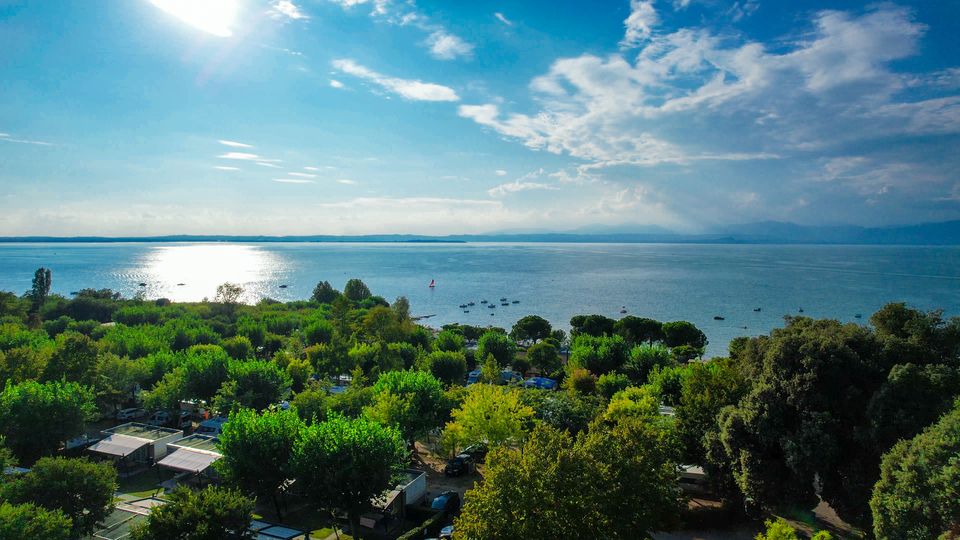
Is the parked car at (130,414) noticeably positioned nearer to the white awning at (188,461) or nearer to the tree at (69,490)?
the white awning at (188,461)

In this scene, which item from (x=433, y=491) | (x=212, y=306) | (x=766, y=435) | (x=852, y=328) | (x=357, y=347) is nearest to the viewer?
(x=766, y=435)

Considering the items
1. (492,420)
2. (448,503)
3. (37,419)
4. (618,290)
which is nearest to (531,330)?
(492,420)

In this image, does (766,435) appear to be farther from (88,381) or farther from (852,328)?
(88,381)

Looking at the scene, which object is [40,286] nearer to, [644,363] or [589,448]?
[644,363]

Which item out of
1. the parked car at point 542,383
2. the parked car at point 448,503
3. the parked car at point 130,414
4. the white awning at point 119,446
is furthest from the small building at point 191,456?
the parked car at point 542,383

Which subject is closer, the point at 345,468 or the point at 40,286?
the point at 345,468

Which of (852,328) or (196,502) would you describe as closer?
(196,502)

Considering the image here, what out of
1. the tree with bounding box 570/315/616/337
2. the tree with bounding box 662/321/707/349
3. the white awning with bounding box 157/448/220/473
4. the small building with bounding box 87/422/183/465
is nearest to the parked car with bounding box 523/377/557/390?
the tree with bounding box 570/315/616/337

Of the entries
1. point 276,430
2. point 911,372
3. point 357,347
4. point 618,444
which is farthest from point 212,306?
point 911,372
